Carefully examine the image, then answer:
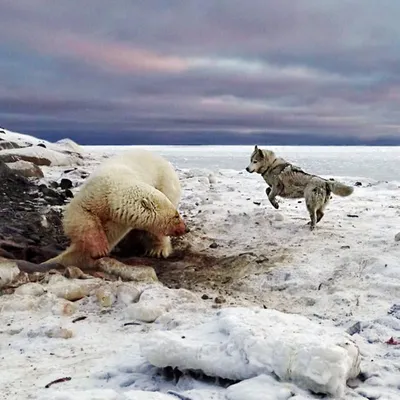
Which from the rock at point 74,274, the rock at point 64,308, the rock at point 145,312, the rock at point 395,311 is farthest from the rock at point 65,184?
the rock at point 395,311

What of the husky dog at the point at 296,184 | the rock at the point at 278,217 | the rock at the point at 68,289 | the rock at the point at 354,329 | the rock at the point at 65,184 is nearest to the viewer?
the rock at the point at 354,329

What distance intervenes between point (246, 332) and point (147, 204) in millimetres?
3603

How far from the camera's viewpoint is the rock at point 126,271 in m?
5.81

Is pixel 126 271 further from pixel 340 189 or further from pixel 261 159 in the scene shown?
pixel 261 159

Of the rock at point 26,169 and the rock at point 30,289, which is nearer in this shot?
the rock at point 30,289

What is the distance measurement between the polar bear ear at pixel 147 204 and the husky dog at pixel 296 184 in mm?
2724

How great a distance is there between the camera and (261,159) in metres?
9.79

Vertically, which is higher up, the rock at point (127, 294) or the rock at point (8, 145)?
the rock at point (8, 145)

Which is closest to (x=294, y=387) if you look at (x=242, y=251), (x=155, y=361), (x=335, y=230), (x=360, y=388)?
(x=360, y=388)

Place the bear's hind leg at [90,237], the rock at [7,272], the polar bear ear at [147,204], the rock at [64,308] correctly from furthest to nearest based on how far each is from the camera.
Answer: the polar bear ear at [147,204], the bear's hind leg at [90,237], the rock at [7,272], the rock at [64,308]

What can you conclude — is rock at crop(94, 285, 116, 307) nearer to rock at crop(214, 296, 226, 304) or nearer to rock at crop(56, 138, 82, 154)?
rock at crop(214, 296, 226, 304)

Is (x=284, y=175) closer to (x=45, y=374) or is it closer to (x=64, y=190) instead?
(x=64, y=190)

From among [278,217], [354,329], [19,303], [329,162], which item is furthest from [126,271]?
[329,162]

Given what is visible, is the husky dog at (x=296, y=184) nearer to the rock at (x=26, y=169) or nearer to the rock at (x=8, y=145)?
the rock at (x=26, y=169)
